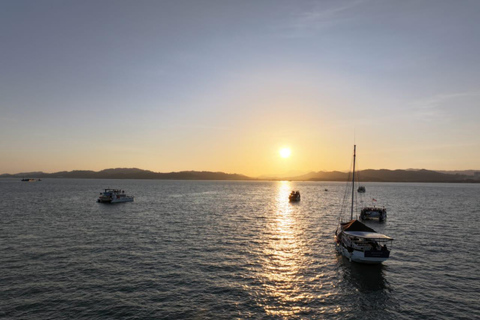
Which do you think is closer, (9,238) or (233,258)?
(233,258)

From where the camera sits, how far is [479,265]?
114ft

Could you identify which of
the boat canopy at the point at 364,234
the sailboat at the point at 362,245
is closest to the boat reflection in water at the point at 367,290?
the sailboat at the point at 362,245

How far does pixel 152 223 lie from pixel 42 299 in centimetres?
3752

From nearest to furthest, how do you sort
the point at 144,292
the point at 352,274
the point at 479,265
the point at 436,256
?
1. the point at 144,292
2. the point at 352,274
3. the point at 479,265
4. the point at 436,256

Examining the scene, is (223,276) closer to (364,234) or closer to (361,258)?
(361,258)

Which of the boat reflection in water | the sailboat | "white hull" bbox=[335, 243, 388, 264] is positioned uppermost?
the sailboat

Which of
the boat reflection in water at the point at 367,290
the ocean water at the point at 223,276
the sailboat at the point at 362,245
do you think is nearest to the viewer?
the ocean water at the point at 223,276

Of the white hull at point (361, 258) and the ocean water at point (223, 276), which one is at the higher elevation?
the white hull at point (361, 258)

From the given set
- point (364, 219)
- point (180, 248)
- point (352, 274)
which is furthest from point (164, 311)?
point (364, 219)

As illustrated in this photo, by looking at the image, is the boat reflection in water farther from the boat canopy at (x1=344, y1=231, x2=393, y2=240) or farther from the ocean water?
the boat canopy at (x1=344, y1=231, x2=393, y2=240)

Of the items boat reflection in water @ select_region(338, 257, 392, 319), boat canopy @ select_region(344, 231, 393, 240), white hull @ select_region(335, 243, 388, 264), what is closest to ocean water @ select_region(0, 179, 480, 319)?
boat reflection in water @ select_region(338, 257, 392, 319)

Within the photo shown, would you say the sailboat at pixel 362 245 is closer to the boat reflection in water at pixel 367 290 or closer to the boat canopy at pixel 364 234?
the boat canopy at pixel 364 234

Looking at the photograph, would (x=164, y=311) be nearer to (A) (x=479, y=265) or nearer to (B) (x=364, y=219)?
(A) (x=479, y=265)

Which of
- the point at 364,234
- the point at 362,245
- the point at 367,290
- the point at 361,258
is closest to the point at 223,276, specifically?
the point at 367,290
